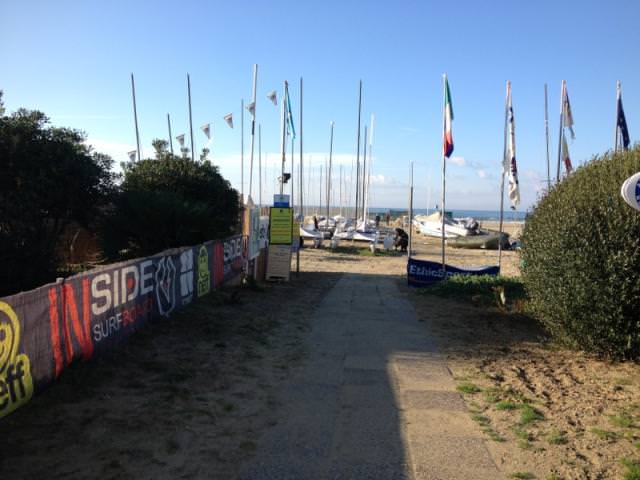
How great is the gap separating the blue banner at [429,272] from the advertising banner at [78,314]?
9.15 metres

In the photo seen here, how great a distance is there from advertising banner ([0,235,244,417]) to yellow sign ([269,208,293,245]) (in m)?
7.30

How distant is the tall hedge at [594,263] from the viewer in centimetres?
751

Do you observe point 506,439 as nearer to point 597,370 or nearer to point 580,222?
point 597,370

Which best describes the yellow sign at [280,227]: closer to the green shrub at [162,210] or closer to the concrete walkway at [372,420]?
the green shrub at [162,210]

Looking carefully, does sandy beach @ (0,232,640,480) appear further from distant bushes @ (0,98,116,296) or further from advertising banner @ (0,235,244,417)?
distant bushes @ (0,98,116,296)

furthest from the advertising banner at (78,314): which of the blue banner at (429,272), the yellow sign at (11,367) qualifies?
the blue banner at (429,272)

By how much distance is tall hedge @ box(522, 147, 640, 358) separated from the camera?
7512mm

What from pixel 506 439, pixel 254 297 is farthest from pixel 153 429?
pixel 254 297

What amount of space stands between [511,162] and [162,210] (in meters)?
10.6

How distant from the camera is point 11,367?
5246mm

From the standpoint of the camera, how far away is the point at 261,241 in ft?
61.3

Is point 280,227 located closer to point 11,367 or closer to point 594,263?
point 594,263

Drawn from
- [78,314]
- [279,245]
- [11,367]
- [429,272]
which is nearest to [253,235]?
[279,245]

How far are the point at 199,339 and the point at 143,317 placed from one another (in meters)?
0.94
